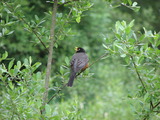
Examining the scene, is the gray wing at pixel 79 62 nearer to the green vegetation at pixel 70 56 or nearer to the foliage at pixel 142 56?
the green vegetation at pixel 70 56

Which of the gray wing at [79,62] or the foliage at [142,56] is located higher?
the foliage at [142,56]

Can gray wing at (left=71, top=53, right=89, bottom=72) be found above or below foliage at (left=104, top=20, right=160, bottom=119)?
below

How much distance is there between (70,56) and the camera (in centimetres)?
851

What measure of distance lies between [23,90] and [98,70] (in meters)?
8.50

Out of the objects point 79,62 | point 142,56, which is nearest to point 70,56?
point 79,62

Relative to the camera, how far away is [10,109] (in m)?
2.95

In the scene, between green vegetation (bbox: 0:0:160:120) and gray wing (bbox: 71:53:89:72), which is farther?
gray wing (bbox: 71:53:89:72)

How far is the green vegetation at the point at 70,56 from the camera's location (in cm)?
305

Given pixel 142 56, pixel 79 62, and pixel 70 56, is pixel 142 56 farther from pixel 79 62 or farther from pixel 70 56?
pixel 70 56

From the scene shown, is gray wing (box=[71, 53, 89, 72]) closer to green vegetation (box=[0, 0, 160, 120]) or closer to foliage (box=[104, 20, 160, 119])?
green vegetation (box=[0, 0, 160, 120])

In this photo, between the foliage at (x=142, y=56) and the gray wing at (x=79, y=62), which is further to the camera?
the gray wing at (x=79, y=62)

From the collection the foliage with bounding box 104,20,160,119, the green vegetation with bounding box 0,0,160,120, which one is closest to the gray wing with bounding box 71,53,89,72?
the green vegetation with bounding box 0,0,160,120

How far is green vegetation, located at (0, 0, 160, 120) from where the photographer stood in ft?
10.0

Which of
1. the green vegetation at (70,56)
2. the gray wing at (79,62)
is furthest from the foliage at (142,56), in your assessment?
the gray wing at (79,62)
